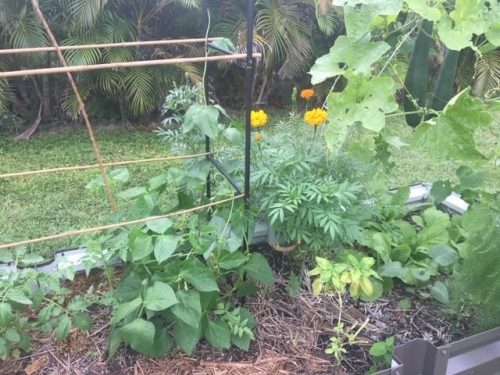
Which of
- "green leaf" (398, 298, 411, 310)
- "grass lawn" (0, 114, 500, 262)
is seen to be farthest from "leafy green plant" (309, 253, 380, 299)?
"grass lawn" (0, 114, 500, 262)

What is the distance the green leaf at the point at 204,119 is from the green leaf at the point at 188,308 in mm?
468

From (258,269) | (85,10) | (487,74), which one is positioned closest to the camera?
(258,269)

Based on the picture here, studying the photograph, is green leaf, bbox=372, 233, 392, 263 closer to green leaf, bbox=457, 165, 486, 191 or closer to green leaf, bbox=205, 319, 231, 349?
green leaf, bbox=457, 165, 486, 191

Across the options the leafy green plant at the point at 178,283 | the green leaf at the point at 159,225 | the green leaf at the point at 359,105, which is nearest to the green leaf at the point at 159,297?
the leafy green plant at the point at 178,283

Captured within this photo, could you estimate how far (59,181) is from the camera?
3.06 meters

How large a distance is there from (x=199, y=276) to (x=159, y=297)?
0.14 meters

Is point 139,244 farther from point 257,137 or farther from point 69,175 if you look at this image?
point 69,175

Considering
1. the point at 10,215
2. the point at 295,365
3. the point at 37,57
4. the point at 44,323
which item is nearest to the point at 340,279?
the point at 295,365

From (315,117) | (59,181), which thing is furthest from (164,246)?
(59,181)

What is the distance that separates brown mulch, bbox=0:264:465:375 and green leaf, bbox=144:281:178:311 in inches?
10.4

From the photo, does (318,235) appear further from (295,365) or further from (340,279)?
(295,365)

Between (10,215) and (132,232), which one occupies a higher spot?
(132,232)

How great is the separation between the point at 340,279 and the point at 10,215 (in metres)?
1.90

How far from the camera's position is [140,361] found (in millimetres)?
1532
